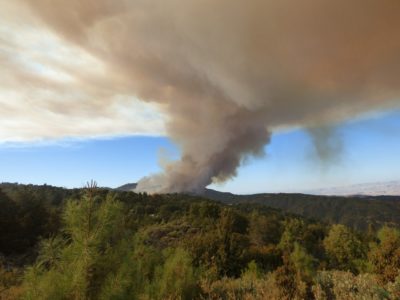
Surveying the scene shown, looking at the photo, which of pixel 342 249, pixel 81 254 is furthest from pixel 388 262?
pixel 342 249

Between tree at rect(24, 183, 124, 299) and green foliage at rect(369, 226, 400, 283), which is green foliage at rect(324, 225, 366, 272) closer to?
green foliage at rect(369, 226, 400, 283)

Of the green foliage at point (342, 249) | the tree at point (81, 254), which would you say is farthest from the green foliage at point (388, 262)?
the green foliage at point (342, 249)

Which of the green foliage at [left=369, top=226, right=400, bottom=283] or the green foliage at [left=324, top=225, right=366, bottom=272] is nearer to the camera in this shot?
the green foliage at [left=369, top=226, right=400, bottom=283]

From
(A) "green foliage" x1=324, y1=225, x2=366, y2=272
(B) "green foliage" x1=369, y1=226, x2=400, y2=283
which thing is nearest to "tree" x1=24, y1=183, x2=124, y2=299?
(B) "green foliage" x1=369, y1=226, x2=400, y2=283

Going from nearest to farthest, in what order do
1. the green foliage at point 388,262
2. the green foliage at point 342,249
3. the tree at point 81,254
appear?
the tree at point 81,254 < the green foliage at point 388,262 < the green foliage at point 342,249

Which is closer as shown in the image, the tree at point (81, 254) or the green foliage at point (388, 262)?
the tree at point (81, 254)

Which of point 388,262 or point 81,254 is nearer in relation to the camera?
point 81,254

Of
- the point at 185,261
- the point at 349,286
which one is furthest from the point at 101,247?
the point at 349,286

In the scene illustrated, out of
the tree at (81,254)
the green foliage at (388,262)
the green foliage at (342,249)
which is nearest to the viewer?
the tree at (81,254)

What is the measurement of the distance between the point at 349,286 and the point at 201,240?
1777 cm

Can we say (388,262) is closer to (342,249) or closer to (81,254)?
(81,254)

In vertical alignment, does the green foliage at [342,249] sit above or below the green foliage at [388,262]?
below

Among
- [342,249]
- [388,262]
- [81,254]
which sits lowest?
[342,249]

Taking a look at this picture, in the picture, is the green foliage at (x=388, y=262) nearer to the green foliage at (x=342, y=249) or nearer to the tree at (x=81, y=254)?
the tree at (x=81, y=254)
